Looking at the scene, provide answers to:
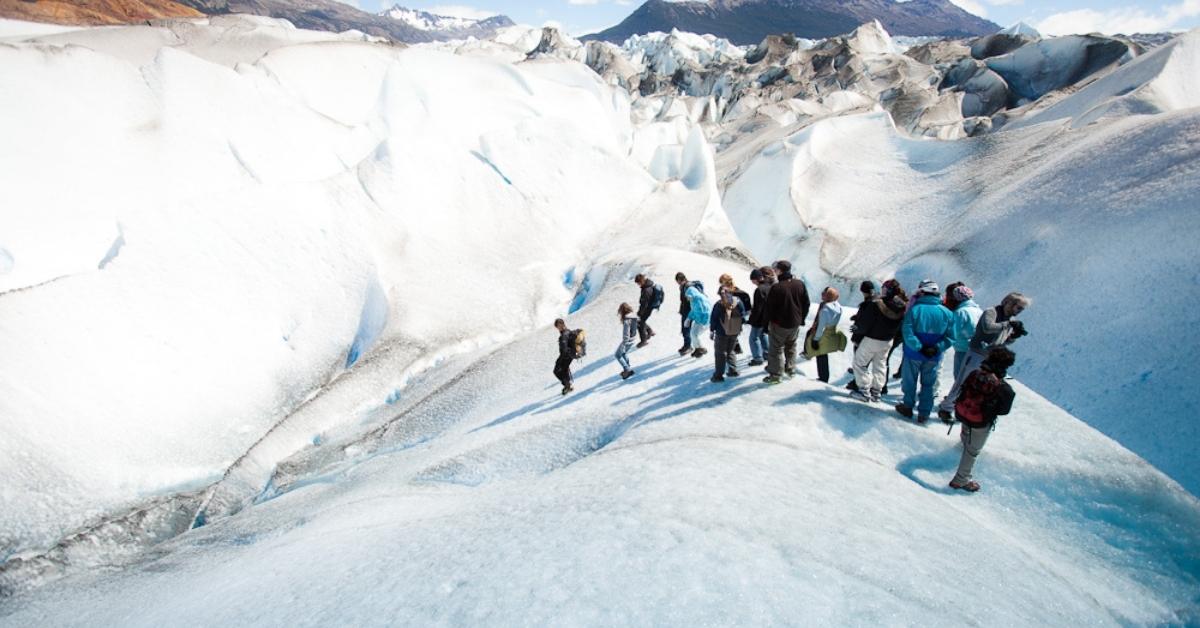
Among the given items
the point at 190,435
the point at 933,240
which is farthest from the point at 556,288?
the point at 933,240

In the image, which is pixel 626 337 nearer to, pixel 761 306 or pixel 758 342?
pixel 758 342

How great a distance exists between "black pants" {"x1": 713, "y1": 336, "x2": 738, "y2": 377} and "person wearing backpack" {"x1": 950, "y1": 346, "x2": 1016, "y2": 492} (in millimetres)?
2461

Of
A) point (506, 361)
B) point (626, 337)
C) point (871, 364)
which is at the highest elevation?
point (871, 364)

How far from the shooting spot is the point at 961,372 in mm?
5633

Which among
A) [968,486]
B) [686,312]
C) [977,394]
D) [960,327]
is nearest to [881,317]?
[960,327]

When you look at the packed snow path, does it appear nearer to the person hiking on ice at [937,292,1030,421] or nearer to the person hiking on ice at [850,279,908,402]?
the person hiking on ice at [850,279,908,402]

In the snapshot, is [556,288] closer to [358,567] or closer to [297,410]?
[297,410]

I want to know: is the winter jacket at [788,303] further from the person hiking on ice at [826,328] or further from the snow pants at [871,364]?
the snow pants at [871,364]

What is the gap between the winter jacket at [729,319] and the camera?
623cm

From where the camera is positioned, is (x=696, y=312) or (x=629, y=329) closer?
(x=696, y=312)

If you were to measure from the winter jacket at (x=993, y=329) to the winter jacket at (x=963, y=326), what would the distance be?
0.15 metres

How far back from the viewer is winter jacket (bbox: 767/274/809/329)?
5.82 m

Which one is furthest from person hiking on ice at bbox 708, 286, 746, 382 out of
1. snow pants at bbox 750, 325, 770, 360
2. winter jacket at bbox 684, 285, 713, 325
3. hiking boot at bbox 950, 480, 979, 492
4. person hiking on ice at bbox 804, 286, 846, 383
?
hiking boot at bbox 950, 480, 979, 492

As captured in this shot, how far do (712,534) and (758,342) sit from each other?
3.66m
